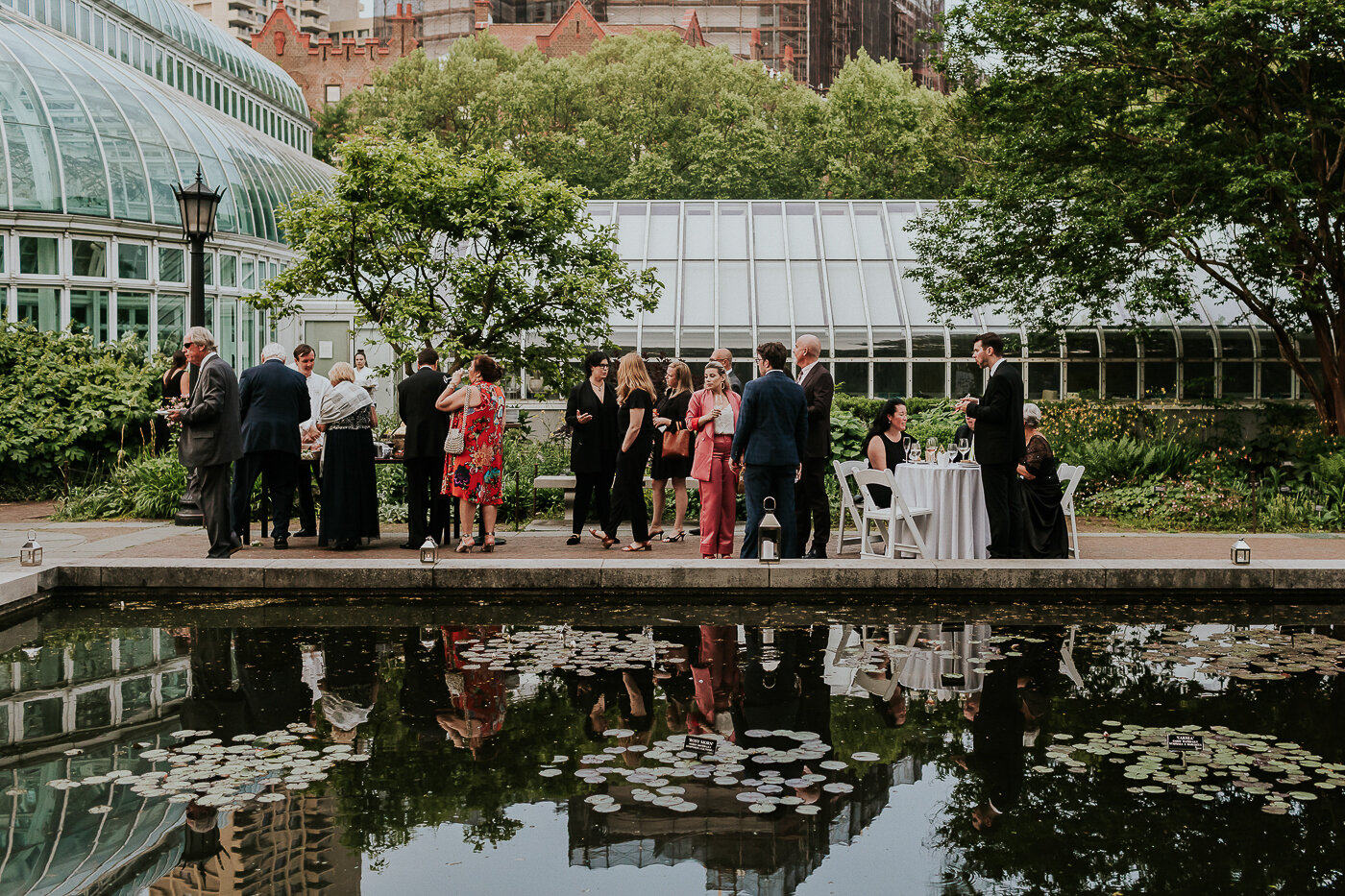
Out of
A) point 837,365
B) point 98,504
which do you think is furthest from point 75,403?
point 837,365

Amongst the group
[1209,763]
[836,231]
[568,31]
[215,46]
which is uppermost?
[568,31]

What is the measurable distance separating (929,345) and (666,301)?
4.73m

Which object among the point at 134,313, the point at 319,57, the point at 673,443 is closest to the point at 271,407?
→ the point at 673,443

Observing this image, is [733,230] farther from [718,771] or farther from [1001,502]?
[718,771]

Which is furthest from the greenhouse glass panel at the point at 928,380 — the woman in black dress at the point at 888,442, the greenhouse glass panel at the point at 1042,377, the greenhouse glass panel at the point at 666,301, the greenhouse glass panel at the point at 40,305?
Answer: the greenhouse glass panel at the point at 40,305

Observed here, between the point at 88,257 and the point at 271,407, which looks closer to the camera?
the point at 271,407

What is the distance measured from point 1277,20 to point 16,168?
18924 millimetres

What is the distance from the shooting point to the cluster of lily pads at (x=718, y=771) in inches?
183

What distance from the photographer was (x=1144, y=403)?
65.7ft

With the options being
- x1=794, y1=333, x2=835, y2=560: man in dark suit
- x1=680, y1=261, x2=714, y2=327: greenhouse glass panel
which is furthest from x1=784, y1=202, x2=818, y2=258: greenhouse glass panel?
x1=794, y1=333, x2=835, y2=560: man in dark suit

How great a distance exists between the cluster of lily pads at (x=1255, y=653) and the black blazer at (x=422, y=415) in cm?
617

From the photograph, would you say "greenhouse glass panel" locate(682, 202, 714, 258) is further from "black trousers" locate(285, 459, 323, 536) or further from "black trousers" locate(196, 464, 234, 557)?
"black trousers" locate(196, 464, 234, 557)

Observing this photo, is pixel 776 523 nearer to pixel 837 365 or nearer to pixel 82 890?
pixel 82 890

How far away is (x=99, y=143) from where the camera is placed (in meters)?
21.8
